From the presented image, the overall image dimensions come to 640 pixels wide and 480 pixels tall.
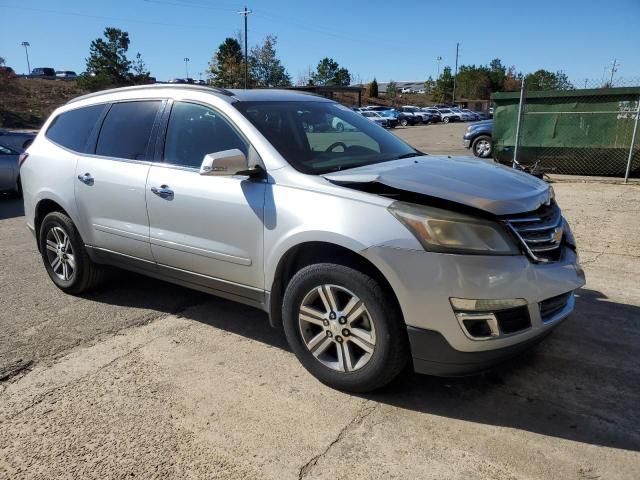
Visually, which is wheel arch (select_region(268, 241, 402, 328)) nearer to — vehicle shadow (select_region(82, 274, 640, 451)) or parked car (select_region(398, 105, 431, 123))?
vehicle shadow (select_region(82, 274, 640, 451))

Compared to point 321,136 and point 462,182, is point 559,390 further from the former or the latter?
point 321,136

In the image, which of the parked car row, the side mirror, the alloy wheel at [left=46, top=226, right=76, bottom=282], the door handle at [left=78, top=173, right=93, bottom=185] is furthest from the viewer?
the parked car row

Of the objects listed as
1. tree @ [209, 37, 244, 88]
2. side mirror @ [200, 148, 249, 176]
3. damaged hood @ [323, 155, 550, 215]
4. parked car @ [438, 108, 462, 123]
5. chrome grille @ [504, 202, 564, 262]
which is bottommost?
parked car @ [438, 108, 462, 123]

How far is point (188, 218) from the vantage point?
12.3ft

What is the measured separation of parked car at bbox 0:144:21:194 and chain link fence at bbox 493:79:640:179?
10.6 m

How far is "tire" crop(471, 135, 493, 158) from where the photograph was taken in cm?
1653

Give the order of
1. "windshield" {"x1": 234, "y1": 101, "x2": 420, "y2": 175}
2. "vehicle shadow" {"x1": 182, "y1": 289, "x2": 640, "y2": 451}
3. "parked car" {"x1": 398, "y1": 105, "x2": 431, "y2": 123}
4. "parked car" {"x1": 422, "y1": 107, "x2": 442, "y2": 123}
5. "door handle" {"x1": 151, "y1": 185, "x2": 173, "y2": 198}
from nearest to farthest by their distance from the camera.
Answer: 1. "vehicle shadow" {"x1": 182, "y1": 289, "x2": 640, "y2": 451}
2. "windshield" {"x1": 234, "y1": 101, "x2": 420, "y2": 175}
3. "door handle" {"x1": 151, "y1": 185, "x2": 173, "y2": 198}
4. "parked car" {"x1": 398, "y1": 105, "x2": 431, "y2": 123}
5. "parked car" {"x1": 422, "y1": 107, "x2": 442, "y2": 123}

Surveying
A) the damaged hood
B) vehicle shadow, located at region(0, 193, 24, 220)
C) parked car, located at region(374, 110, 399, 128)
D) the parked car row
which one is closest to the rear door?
the damaged hood

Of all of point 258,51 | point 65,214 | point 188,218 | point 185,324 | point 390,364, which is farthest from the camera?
point 258,51

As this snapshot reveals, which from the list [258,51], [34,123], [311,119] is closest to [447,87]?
[258,51]

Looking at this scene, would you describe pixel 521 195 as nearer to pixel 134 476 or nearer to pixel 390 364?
pixel 390 364

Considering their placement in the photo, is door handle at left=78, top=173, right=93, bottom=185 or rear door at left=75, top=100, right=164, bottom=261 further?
door handle at left=78, top=173, right=93, bottom=185

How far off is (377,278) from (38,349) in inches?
103

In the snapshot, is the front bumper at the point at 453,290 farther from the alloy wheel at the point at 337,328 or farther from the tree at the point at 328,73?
the tree at the point at 328,73
